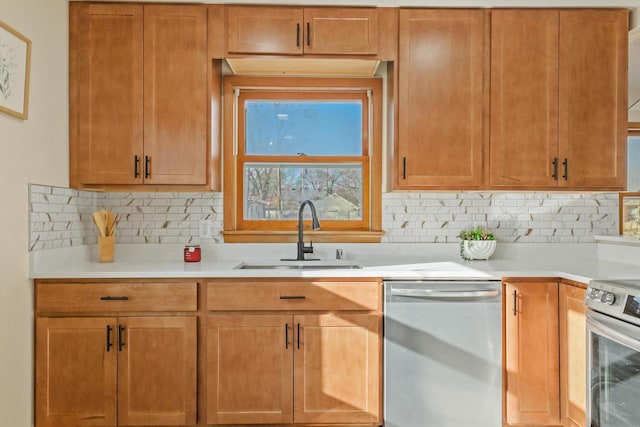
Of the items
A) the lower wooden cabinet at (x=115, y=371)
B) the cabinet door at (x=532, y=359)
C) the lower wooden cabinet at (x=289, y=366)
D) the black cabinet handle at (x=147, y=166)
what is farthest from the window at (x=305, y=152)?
the cabinet door at (x=532, y=359)

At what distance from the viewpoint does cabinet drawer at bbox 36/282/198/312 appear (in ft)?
7.54

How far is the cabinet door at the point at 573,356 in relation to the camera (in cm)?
219

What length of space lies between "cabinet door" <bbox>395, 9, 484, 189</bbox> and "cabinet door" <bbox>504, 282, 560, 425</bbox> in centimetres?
75

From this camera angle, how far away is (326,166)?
310 centimetres

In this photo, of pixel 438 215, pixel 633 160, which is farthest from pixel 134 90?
pixel 633 160

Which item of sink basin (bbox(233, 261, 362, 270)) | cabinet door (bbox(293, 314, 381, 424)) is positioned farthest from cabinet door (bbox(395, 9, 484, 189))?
cabinet door (bbox(293, 314, 381, 424))

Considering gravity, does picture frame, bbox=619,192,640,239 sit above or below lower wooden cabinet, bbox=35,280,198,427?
above

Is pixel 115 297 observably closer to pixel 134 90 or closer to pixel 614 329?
pixel 134 90

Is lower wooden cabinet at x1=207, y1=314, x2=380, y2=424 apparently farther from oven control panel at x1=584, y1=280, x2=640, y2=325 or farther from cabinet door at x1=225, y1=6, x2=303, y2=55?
cabinet door at x1=225, y1=6, x2=303, y2=55

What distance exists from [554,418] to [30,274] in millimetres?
2799

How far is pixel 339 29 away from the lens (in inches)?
105

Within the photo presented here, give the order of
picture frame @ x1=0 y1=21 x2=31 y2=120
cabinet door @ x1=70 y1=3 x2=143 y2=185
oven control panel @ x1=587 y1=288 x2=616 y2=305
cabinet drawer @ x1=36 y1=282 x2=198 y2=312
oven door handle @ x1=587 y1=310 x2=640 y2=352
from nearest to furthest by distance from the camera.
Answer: oven door handle @ x1=587 y1=310 x2=640 y2=352 < oven control panel @ x1=587 y1=288 x2=616 y2=305 < picture frame @ x1=0 y1=21 x2=31 y2=120 < cabinet drawer @ x1=36 y1=282 x2=198 y2=312 < cabinet door @ x1=70 y1=3 x2=143 y2=185

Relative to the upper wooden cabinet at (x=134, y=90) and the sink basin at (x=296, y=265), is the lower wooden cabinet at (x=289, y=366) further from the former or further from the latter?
the upper wooden cabinet at (x=134, y=90)

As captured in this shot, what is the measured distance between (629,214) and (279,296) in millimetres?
2255
